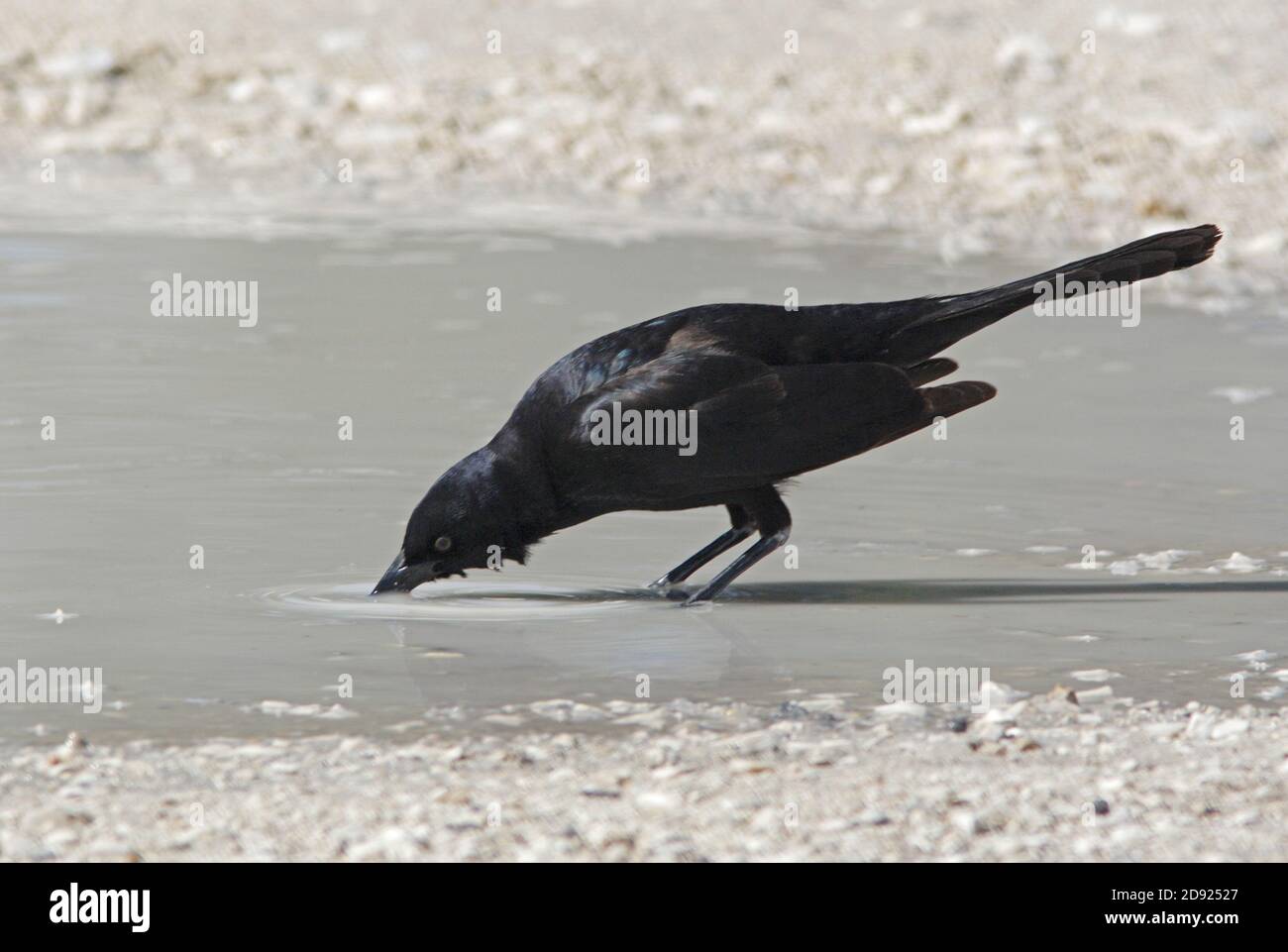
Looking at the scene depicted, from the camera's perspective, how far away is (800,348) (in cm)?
612

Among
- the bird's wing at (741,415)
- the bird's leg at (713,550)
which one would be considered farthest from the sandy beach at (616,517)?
the bird's wing at (741,415)

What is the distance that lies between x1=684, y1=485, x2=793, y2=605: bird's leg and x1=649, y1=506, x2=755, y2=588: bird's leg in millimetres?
66

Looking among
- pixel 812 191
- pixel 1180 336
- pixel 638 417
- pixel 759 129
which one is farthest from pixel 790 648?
pixel 759 129

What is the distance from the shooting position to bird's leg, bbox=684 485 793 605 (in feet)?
19.8

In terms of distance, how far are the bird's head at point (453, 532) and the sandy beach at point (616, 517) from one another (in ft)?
0.62

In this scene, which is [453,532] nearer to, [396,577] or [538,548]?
[396,577]

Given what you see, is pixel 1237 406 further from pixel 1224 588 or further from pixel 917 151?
pixel 917 151

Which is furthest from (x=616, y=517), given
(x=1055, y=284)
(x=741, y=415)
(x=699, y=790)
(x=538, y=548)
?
(x=699, y=790)

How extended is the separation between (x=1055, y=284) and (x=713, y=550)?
1192 millimetres

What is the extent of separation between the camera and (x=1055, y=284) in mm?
6105

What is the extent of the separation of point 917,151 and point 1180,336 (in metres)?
4.62

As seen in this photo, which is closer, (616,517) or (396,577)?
(396,577)

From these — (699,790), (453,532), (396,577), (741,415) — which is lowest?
(699,790)

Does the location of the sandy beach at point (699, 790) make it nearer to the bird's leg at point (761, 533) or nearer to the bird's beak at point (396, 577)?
the bird's beak at point (396, 577)
